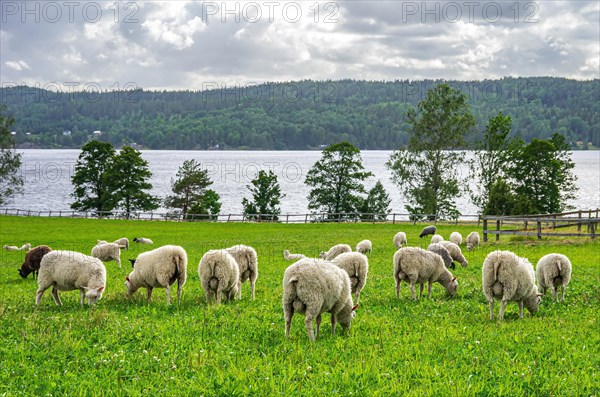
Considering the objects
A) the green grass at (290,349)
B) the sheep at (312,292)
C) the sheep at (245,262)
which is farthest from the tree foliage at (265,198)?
the sheep at (312,292)

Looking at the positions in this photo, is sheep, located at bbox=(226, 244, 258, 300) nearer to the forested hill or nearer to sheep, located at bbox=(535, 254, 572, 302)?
sheep, located at bbox=(535, 254, 572, 302)

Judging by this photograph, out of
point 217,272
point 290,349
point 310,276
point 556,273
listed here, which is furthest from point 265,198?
point 290,349

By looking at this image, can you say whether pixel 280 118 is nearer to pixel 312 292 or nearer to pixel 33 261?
pixel 33 261

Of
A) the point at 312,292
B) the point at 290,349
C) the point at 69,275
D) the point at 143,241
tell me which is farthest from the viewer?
the point at 143,241

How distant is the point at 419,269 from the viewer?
1384 centimetres

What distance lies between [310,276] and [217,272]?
3.99 m

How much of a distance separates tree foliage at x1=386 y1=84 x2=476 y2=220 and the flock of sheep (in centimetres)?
4549

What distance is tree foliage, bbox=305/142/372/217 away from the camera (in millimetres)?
67750

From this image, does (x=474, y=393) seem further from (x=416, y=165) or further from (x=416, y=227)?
(x=416, y=165)

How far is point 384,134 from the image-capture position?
172500 millimetres

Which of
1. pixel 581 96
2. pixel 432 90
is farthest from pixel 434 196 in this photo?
pixel 581 96

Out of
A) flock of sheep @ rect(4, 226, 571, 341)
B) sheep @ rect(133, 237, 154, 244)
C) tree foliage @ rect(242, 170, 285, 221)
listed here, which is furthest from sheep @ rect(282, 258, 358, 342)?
tree foliage @ rect(242, 170, 285, 221)

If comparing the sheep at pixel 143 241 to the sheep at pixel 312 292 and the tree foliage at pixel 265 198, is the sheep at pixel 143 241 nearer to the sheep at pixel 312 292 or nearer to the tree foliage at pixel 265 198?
the sheep at pixel 312 292

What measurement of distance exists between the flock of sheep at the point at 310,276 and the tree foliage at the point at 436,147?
45487mm
